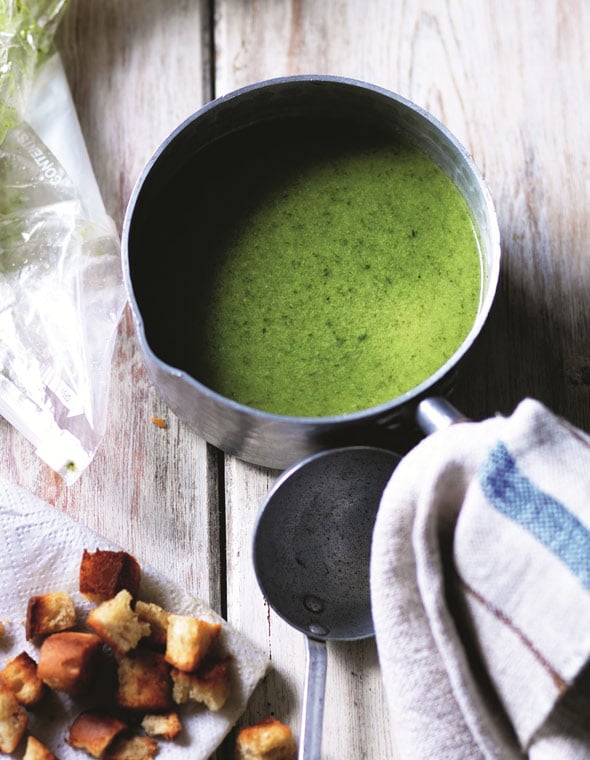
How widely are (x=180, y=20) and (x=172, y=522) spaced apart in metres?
0.73

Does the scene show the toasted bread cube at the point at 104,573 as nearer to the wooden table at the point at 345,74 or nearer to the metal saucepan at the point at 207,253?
the wooden table at the point at 345,74

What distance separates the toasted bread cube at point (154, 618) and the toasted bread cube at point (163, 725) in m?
0.09

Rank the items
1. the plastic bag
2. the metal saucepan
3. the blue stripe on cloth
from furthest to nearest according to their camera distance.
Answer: the plastic bag
the metal saucepan
the blue stripe on cloth

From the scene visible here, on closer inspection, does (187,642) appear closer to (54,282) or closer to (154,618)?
(154,618)

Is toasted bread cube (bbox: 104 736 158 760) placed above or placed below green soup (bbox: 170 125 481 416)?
below

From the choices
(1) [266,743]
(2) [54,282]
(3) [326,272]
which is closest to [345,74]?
(3) [326,272]

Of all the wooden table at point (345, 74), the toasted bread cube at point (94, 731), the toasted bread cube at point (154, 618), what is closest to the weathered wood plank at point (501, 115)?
the wooden table at point (345, 74)

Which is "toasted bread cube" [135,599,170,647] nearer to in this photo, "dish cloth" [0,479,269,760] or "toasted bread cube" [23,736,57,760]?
"dish cloth" [0,479,269,760]

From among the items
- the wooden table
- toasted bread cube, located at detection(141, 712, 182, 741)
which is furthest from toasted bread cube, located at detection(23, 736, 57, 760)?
the wooden table

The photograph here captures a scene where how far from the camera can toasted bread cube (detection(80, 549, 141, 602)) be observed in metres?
1.19

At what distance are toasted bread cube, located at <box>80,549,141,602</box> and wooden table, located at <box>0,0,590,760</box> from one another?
7 cm

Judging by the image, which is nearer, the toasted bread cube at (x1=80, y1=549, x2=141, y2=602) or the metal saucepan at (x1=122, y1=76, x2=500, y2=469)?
the metal saucepan at (x1=122, y1=76, x2=500, y2=469)

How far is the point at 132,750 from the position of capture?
1158 millimetres

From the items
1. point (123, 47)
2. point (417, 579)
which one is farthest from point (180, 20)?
point (417, 579)
